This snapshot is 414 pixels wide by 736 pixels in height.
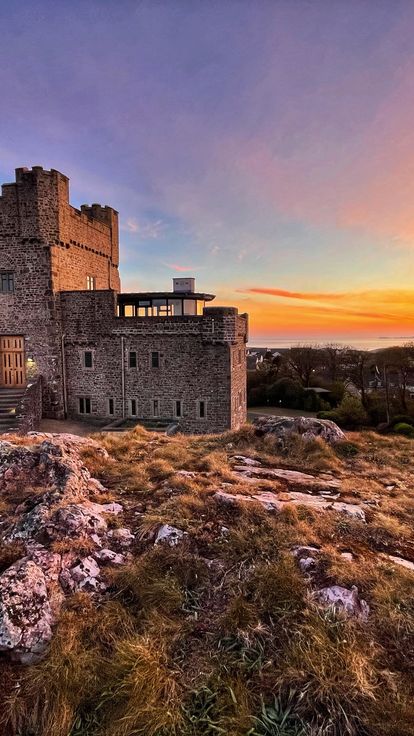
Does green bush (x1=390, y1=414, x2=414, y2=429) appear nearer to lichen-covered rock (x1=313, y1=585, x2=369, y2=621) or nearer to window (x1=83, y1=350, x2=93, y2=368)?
window (x1=83, y1=350, x2=93, y2=368)

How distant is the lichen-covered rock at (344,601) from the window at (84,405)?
71.6 ft

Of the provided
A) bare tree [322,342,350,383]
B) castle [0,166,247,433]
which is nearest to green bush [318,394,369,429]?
castle [0,166,247,433]

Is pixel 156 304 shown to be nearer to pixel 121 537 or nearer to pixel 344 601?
pixel 121 537

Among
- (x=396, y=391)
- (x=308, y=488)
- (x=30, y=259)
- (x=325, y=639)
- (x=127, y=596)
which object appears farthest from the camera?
(x=396, y=391)

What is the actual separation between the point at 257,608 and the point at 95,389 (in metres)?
21.4

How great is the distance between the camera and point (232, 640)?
405 cm

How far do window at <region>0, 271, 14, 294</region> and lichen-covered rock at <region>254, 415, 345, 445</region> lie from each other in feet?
60.7

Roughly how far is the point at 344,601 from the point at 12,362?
24.2m

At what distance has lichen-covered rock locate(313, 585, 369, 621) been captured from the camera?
427cm

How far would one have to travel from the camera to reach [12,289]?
2294cm

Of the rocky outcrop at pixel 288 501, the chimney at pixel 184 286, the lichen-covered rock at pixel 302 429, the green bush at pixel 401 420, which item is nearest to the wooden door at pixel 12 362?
the chimney at pixel 184 286

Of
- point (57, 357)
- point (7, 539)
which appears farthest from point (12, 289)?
point (7, 539)

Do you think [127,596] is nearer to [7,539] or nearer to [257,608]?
[257,608]

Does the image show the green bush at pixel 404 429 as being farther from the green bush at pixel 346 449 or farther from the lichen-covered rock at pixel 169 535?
the lichen-covered rock at pixel 169 535
